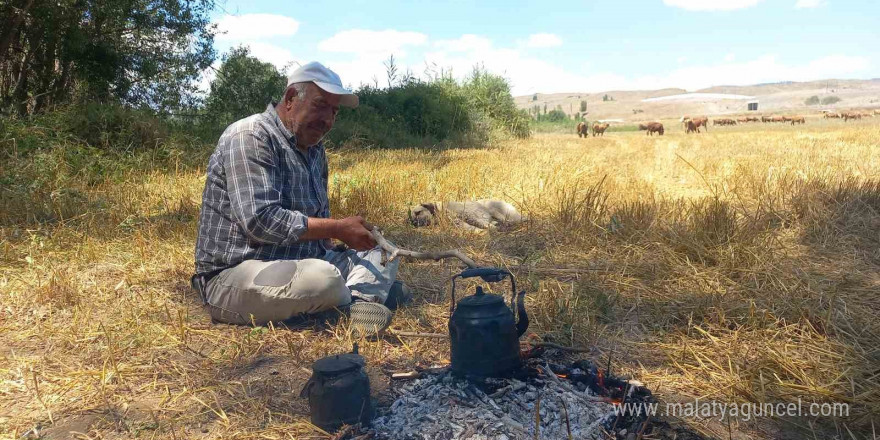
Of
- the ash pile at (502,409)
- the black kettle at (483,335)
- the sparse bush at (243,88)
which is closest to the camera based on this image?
the ash pile at (502,409)

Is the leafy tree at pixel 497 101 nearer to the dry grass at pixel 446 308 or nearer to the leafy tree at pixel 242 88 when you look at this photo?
the leafy tree at pixel 242 88

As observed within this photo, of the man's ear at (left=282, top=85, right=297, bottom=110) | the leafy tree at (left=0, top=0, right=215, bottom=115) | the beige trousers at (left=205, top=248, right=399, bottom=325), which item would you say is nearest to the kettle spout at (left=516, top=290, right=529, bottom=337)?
the beige trousers at (left=205, top=248, right=399, bottom=325)

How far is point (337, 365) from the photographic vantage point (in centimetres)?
228

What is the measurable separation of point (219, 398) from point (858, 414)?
→ 284 cm

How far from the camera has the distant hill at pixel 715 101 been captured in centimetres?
7606

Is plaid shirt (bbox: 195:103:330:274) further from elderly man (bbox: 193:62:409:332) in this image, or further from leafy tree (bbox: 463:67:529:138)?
leafy tree (bbox: 463:67:529:138)

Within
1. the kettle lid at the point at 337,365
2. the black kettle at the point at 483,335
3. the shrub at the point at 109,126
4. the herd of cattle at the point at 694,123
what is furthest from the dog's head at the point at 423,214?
the herd of cattle at the point at 694,123

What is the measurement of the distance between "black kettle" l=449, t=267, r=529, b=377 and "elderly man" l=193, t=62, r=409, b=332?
84cm

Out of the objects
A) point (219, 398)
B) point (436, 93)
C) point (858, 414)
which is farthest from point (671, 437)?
point (436, 93)

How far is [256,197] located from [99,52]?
905 centimetres

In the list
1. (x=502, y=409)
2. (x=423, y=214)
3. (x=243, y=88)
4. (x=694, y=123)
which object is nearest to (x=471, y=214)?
(x=423, y=214)

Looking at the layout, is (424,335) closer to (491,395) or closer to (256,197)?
(491,395)

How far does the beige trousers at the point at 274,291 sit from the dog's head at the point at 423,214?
2331 millimetres

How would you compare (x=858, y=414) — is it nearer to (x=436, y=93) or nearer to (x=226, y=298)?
(x=226, y=298)
